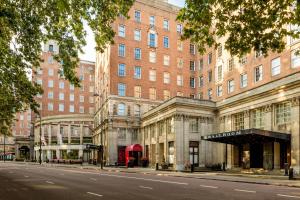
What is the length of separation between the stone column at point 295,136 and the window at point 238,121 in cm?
1002

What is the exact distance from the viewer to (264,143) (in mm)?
41531

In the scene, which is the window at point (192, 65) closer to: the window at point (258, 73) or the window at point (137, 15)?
the window at point (137, 15)

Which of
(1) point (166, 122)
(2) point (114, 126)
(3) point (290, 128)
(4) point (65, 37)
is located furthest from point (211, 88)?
(4) point (65, 37)

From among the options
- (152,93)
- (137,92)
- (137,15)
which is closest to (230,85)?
(152,93)

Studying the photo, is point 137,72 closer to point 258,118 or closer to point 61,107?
point 258,118

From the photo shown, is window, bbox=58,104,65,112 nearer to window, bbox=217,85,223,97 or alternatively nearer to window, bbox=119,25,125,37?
window, bbox=119,25,125,37

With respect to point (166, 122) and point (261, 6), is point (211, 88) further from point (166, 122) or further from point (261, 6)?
point (261, 6)

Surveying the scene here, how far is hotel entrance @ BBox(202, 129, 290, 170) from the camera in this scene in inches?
1435

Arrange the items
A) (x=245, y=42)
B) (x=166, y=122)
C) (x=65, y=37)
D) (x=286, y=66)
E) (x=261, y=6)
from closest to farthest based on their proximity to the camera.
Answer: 1. (x=261, y=6)
2. (x=245, y=42)
3. (x=65, y=37)
4. (x=286, y=66)
5. (x=166, y=122)

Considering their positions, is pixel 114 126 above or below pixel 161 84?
below

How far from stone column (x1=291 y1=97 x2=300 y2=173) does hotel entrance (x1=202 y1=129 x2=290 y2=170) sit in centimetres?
67

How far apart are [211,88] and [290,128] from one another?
23.6 metres

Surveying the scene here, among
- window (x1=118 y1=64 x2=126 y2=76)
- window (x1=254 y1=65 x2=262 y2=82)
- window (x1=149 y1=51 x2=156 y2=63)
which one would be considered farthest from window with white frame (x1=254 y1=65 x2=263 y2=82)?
window (x1=118 y1=64 x2=126 y2=76)

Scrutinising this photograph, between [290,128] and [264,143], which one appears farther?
[264,143]
